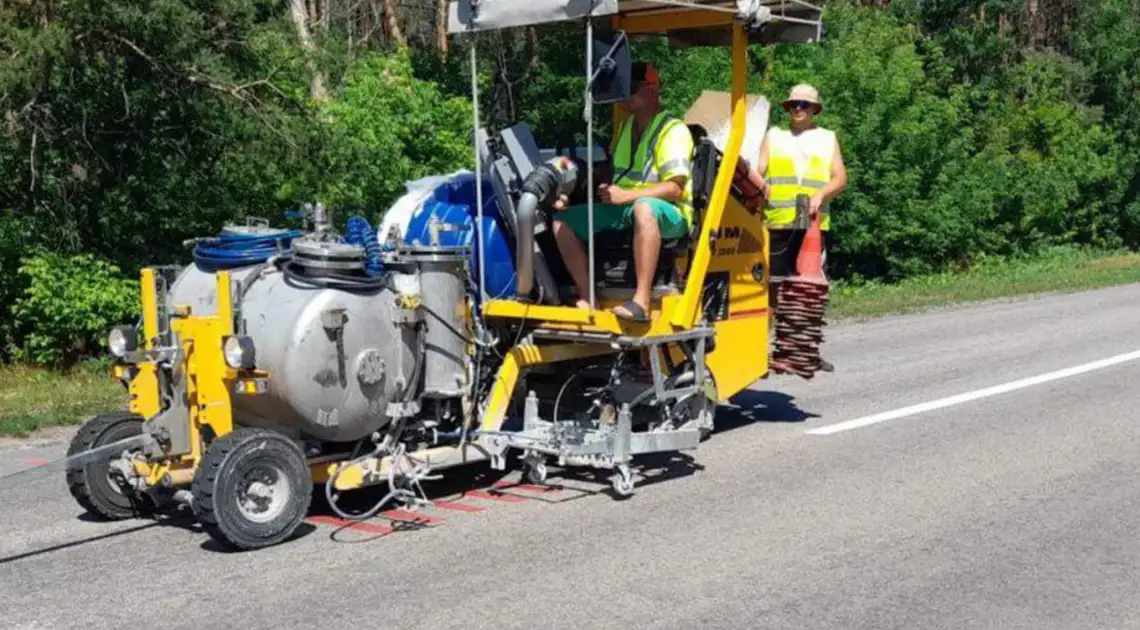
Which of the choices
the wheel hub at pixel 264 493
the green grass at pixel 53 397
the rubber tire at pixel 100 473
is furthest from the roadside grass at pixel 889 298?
the wheel hub at pixel 264 493

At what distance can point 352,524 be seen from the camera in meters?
7.20

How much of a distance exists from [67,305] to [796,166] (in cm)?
831

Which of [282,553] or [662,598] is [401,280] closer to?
[282,553]

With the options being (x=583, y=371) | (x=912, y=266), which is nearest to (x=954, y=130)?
(x=912, y=266)

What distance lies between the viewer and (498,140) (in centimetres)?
832

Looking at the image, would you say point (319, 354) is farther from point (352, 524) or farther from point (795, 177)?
point (795, 177)

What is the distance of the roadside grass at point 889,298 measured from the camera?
11.1 metres

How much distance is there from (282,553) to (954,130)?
902 inches

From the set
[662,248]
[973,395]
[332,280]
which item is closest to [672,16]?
[662,248]

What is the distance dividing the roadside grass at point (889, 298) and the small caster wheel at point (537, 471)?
170 inches

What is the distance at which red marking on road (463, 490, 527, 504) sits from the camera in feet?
25.3

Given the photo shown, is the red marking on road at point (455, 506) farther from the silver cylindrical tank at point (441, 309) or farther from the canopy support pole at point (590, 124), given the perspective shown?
the canopy support pole at point (590, 124)

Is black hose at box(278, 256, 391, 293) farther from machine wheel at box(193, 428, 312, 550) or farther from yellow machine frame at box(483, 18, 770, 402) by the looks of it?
yellow machine frame at box(483, 18, 770, 402)

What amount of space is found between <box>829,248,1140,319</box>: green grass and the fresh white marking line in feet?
14.7
